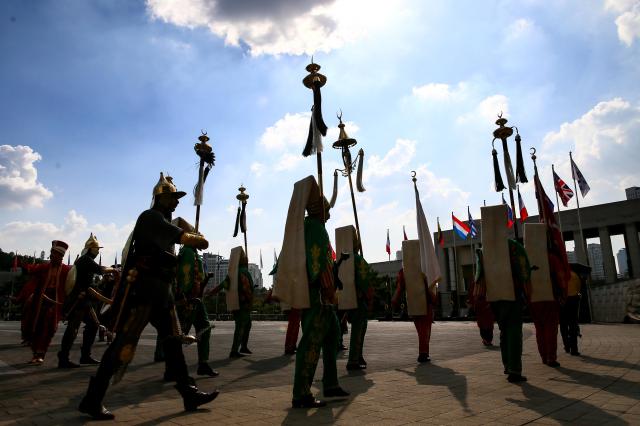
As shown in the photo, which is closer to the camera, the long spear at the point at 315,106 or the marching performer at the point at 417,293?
the long spear at the point at 315,106

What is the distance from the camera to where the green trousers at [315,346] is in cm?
425


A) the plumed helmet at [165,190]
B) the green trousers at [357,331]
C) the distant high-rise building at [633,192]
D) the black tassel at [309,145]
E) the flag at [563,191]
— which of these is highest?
the distant high-rise building at [633,192]

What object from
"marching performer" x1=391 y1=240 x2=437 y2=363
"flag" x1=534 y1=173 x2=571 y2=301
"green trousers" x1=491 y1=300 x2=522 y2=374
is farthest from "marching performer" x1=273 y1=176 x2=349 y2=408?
"flag" x1=534 y1=173 x2=571 y2=301

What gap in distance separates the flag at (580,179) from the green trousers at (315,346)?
2778cm

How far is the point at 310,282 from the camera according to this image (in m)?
4.56

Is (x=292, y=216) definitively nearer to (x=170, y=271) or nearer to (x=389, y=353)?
(x=170, y=271)

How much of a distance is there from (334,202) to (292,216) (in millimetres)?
5723

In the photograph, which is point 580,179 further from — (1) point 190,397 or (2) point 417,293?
(1) point 190,397

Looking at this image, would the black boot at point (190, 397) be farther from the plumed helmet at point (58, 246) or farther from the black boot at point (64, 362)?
the plumed helmet at point (58, 246)

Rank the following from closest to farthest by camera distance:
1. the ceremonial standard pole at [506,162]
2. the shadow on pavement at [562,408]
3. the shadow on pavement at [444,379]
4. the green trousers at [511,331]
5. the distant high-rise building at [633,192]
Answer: the shadow on pavement at [562,408] → the shadow on pavement at [444,379] → the green trousers at [511,331] → the ceremonial standard pole at [506,162] → the distant high-rise building at [633,192]

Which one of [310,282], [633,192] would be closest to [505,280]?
[310,282]

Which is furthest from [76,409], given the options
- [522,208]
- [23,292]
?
[522,208]

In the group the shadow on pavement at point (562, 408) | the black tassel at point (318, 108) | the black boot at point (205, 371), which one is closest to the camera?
the shadow on pavement at point (562, 408)

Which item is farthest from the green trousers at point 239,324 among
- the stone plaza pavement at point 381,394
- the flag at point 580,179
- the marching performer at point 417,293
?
the flag at point 580,179
